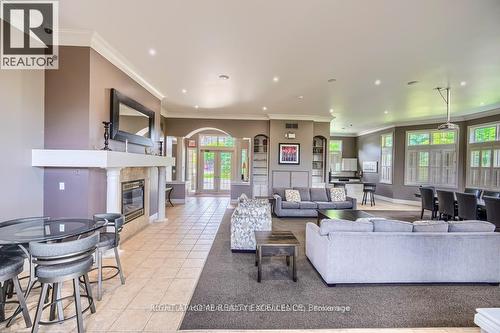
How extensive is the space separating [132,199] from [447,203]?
24.2 feet

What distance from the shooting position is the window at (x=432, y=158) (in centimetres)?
860

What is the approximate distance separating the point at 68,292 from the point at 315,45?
458 centimetres

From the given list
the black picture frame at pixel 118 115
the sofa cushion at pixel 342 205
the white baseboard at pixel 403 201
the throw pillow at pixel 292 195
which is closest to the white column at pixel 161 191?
the black picture frame at pixel 118 115

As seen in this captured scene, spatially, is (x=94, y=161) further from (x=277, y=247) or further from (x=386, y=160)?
(x=386, y=160)

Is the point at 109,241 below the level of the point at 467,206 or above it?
below

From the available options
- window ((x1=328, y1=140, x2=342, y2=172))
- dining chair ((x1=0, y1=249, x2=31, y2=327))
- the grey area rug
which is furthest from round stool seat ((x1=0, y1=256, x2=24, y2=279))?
window ((x1=328, y1=140, x2=342, y2=172))

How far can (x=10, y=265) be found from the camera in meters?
2.12

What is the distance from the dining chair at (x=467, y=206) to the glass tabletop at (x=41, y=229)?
6781 millimetres

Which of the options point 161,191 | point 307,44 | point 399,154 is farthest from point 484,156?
point 161,191

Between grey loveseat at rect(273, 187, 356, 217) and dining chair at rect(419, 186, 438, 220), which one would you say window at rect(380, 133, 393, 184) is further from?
grey loveseat at rect(273, 187, 356, 217)

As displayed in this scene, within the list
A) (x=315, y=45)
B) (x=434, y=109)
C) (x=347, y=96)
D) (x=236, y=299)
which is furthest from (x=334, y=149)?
(x=236, y=299)

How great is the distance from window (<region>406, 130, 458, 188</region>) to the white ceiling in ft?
8.96

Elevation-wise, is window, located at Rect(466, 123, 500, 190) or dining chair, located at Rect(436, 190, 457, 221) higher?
window, located at Rect(466, 123, 500, 190)

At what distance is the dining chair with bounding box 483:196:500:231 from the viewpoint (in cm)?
457
